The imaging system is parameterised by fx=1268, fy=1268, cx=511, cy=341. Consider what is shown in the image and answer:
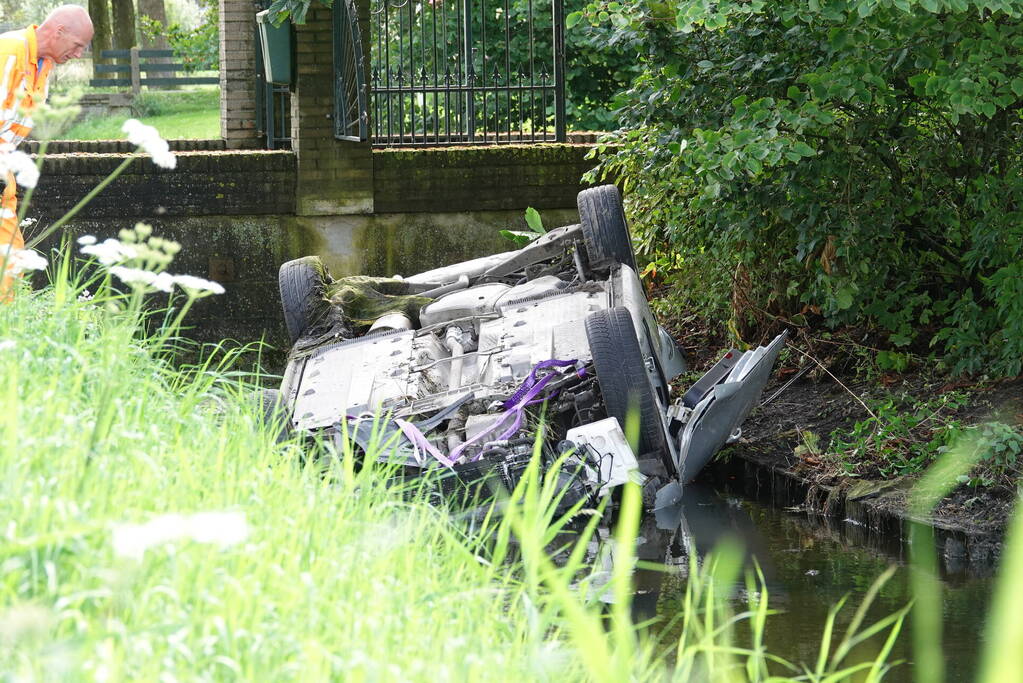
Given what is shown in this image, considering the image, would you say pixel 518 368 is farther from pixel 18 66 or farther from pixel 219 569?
pixel 219 569

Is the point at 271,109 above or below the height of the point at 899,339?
above

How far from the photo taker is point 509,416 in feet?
19.8

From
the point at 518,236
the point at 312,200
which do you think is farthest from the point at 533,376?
the point at 312,200

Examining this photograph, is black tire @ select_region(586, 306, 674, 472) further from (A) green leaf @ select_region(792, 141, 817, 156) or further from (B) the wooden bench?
(B) the wooden bench

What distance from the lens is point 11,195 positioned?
5.30 metres

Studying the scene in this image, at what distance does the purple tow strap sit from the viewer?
566 cm

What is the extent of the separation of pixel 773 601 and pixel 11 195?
145 inches

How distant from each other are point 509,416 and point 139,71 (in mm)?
21739

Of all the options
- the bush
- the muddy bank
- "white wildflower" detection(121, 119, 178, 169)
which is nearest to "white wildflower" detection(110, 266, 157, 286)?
"white wildflower" detection(121, 119, 178, 169)

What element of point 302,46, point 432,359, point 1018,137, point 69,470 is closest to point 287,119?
point 302,46

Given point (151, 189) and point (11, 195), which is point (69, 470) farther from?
point (151, 189)

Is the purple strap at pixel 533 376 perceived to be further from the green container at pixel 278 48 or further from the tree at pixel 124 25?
the tree at pixel 124 25

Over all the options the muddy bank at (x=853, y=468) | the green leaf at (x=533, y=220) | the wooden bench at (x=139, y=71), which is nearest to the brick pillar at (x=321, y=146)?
the green leaf at (x=533, y=220)

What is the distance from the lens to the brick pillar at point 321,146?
10.8 meters
